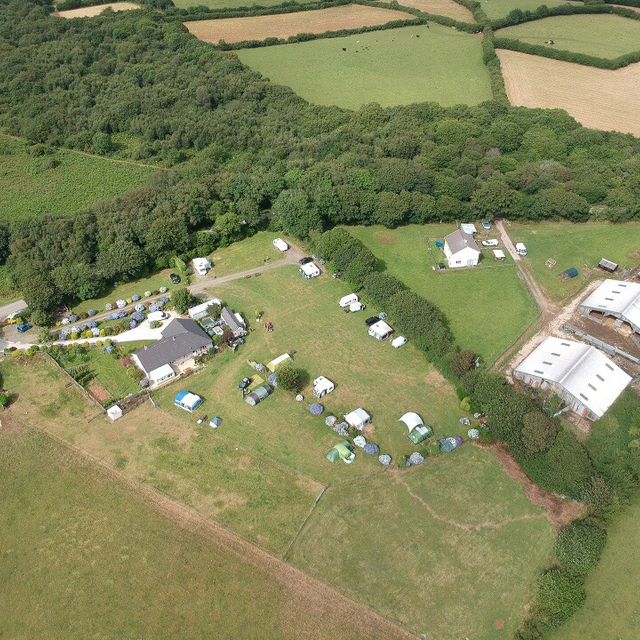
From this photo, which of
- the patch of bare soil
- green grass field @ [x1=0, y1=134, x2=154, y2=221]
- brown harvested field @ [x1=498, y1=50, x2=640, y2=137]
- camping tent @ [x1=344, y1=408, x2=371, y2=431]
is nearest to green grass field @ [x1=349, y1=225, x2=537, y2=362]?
the patch of bare soil

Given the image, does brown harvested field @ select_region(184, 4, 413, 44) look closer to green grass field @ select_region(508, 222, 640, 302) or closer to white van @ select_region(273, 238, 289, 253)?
white van @ select_region(273, 238, 289, 253)

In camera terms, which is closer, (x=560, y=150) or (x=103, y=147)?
(x=560, y=150)

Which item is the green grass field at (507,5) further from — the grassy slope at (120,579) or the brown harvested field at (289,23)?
the grassy slope at (120,579)

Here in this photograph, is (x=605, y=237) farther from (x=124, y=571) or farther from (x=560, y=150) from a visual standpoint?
(x=124, y=571)

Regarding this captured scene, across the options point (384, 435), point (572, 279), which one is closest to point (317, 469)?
point (384, 435)

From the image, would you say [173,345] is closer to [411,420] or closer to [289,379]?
[289,379]

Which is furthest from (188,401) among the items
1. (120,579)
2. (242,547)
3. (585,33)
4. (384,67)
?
(585,33)
